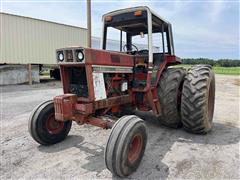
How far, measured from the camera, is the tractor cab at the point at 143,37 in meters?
4.09

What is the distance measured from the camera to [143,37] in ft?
15.7

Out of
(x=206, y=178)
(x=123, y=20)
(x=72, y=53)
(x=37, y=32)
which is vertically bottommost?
(x=206, y=178)

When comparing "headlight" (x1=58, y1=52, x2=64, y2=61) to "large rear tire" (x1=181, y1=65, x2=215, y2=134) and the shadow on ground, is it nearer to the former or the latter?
the shadow on ground

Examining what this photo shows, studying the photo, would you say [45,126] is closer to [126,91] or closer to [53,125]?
[53,125]

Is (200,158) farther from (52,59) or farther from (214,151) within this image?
(52,59)

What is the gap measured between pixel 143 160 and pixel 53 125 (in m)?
1.76

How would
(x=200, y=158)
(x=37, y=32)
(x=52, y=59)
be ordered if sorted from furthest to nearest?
(x=52, y=59) → (x=37, y=32) → (x=200, y=158)

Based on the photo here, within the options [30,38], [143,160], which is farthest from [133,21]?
[30,38]

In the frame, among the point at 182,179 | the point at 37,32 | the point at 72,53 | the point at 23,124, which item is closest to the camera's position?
the point at 182,179

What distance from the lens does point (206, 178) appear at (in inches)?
114

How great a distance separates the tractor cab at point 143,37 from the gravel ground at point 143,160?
125cm

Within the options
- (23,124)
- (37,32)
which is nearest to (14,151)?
(23,124)

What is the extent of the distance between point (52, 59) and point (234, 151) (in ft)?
46.5

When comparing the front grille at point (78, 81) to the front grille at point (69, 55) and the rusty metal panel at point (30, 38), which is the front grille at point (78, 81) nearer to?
the front grille at point (69, 55)
